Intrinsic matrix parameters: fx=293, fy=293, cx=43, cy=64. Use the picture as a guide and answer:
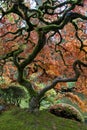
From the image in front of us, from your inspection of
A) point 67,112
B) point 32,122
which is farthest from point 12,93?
point 32,122

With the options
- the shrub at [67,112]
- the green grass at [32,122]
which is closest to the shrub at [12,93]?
A: the shrub at [67,112]

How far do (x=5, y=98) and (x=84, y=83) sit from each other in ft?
11.9

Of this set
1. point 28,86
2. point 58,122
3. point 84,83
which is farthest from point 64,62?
point 58,122

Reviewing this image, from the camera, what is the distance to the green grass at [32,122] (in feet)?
22.8

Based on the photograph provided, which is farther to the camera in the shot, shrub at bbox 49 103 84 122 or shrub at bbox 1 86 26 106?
shrub at bbox 1 86 26 106

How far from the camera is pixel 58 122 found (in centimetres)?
732

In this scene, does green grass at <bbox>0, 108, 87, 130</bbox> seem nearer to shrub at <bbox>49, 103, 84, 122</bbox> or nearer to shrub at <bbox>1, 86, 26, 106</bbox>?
shrub at <bbox>49, 103, 84, 122</bbox>

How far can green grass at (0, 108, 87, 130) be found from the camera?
22.8 feet

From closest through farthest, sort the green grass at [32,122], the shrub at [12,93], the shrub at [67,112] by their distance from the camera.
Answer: the green grass at [32,122]
the shrub at [67,112]
the shrub at [12,93]

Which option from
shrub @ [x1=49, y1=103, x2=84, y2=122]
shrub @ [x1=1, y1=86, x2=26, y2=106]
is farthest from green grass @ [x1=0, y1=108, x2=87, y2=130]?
shrub @ [x1=1, y1=86, x2=26, y2=106]

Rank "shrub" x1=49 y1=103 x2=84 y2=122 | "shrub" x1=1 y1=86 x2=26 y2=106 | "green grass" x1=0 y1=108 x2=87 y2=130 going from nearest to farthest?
"green grass" x1=0 y1=108 x2=87 y2=130 → "shrub" x1=49 y1=103 x2=84 y2=122 → "shrub" x1=1 y1=86 x2=26 y2=106

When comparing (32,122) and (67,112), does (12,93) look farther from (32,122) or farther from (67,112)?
(32,122)

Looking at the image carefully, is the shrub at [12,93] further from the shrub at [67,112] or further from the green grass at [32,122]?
the green grass at [32,122]

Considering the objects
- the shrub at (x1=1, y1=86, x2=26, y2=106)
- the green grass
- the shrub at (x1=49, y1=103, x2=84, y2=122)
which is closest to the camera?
the green grass
